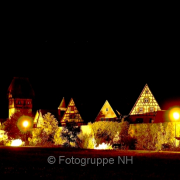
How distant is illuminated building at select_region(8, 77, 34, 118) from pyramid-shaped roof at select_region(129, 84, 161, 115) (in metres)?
38.6

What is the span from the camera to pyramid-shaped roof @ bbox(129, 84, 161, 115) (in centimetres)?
5994

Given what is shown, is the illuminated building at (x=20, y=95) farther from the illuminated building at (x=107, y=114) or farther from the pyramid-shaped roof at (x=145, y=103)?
the pyramid-shaped roof at (x=145, y=103)

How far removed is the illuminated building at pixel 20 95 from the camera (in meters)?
92.5

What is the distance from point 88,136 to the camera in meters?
43.5

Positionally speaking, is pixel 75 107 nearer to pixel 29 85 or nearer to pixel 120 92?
pixel 120 92

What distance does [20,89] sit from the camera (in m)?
94.6

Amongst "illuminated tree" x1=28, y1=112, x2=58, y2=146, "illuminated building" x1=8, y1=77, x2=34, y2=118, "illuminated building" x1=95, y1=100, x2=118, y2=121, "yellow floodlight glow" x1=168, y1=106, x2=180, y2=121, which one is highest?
"illuminated building" x1=8, y1=77, x2=34, y2=118

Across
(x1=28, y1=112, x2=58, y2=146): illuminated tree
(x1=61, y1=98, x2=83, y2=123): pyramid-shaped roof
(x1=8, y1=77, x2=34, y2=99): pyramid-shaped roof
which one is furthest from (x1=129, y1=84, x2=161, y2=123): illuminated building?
(x1=8, y1=77, x2=34, y2=99): pyramid-shaped roof

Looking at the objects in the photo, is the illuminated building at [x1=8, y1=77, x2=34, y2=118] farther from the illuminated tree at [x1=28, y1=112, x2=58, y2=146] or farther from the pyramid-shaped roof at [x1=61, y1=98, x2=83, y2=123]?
the illuminated tree at [x1=28, y1=112, x2=58, y2=146]

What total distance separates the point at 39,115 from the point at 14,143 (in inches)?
1295

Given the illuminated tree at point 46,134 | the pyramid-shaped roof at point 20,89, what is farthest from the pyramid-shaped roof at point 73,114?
the pyramid-shaped roof at point 20,89

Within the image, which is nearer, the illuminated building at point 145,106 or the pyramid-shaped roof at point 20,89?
the illuminated building at point 145,106

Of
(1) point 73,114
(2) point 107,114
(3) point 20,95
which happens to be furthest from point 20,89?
(2) point 107,114

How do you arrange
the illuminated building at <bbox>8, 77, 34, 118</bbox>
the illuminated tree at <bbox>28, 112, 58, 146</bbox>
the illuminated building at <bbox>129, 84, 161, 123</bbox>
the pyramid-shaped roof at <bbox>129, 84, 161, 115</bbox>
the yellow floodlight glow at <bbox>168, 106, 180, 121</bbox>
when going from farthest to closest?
the illuminated building at <bbox>8, 77, 34, 118</bbox> → the pyramid-shaped roof at <bbox>129, 84, 161, 115</bbox> → the illuminated building at <bbox>129, 84, 161, 123</bbox> → the illuminated tree at <bbox>28, 112, 58, 146</bbox> → the yellow floodlight glow at <bbox>168, 106, 180, 121</bbox>
